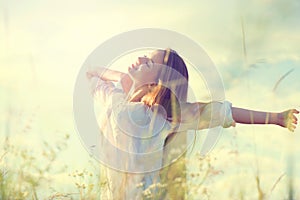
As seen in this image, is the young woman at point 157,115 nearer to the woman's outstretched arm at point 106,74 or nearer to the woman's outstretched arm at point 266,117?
the woman's outstretched arm at point 266,117

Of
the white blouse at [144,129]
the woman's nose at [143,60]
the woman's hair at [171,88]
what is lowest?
the white blouse at [144,129]

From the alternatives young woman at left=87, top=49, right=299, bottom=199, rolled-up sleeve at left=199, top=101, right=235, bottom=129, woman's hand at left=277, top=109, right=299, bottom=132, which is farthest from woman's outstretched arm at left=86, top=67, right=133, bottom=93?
woman's hand at left=277, top=109, right=299, bottom=132

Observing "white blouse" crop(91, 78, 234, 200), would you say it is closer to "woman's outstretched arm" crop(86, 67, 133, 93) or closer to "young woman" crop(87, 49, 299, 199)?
"young woman" crop(87, 49, 299, 199)

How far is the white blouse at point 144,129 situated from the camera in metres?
3.29

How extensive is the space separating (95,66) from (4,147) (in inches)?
37.6

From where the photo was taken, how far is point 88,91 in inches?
152

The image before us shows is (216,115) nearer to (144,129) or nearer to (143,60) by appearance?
(144,129)

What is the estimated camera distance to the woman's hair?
3359 millimetres

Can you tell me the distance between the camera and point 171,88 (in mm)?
3369

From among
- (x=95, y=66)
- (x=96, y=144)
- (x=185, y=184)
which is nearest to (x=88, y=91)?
(x=95, y=66)

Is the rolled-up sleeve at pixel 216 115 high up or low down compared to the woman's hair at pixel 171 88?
down

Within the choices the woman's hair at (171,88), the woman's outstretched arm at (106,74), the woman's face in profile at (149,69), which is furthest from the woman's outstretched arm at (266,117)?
the woman's outstretched arm at (106,74)

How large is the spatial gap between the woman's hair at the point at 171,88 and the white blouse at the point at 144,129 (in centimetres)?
4

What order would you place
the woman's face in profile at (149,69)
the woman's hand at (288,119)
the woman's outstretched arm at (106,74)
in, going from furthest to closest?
the woman's outstretched arm at (106,74) < the woman's face in profile at (149,69) < the woman's hand at (288,119)
